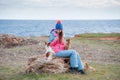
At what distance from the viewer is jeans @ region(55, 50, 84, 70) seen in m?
12.7

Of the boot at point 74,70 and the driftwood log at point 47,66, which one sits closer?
the driftwood log at point 47,66

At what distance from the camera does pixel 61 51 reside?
13.0 meters

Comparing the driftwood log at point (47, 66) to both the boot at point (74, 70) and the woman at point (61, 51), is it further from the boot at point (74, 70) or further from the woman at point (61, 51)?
the woman at point (61, 51)

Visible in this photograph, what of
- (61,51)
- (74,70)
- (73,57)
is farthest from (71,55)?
(74,70)

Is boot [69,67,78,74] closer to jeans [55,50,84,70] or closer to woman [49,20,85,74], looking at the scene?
woman [49,20,85,74]

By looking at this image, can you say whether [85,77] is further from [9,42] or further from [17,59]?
[9,42]

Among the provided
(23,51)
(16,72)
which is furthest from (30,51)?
(16,72)

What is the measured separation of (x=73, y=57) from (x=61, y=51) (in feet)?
1.84

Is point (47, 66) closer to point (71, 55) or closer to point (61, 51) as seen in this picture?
point (61, 51)

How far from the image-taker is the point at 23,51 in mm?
21094

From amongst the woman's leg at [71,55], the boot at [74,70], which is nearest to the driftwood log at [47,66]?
the boot at [74,70]

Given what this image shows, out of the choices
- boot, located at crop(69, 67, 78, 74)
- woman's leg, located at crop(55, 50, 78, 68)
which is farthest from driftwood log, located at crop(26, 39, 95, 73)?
woman's leg, located at crop(55, 50, 78, 68)

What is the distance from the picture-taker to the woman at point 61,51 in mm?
12742

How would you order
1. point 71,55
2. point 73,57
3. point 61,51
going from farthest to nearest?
point 61,51 → point 71,55 → point 73,57
